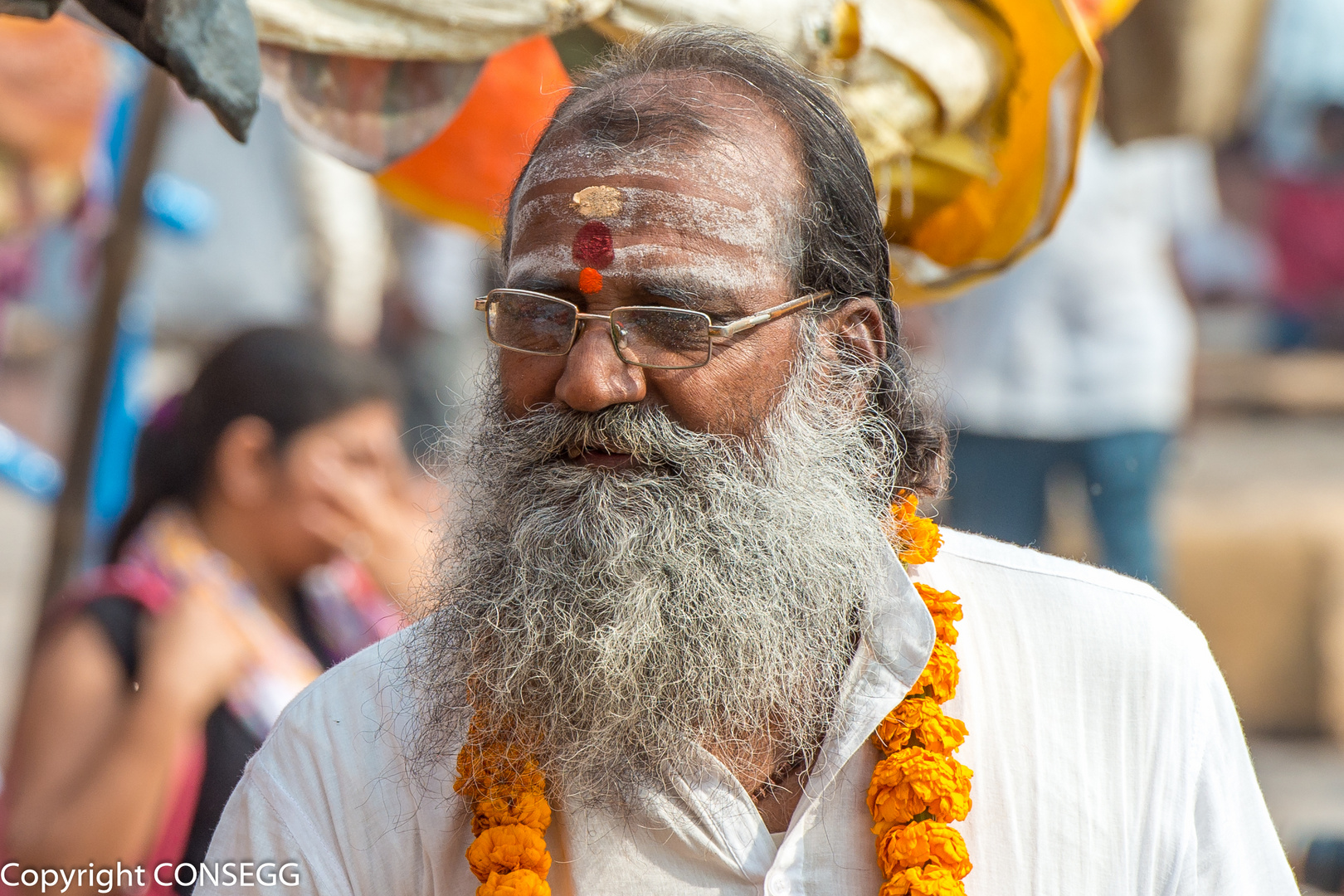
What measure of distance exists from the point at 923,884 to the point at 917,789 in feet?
0.38

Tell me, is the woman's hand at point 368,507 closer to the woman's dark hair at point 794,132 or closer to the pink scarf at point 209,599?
the pink scarf at point 209,599

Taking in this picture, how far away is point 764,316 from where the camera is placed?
6.04 feet

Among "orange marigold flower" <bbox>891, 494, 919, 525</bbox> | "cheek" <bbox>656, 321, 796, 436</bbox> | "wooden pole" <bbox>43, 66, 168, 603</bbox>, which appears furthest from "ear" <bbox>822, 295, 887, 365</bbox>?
"wooden pole" <bbox>43, 66, 168, 603</bbox>

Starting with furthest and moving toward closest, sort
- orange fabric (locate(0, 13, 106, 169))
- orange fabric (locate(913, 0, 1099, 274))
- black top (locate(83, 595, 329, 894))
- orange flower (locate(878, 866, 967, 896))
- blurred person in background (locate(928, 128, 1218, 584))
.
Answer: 1. orange fabric (locate(0, 13, 106, 169))
2. blurred person in background (locate(928, 128, 1218, 584))
3. black top (locate(83, 595, 329, 894))
4. orange fabric (locate(913, 0, 1099, 274))
5. orange flower (locate(878, 866, 967, 896))

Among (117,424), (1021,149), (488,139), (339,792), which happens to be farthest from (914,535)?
(117,424)

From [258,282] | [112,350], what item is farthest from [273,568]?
[258,282]

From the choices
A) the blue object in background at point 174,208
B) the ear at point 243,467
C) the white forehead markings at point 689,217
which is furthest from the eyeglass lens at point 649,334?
the blue object in background at point 174,208

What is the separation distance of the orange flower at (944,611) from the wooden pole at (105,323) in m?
2.84

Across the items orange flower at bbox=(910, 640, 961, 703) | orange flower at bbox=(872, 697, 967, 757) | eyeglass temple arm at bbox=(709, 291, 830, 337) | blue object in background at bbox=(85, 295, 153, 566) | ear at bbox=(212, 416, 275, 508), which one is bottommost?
blue object in background at bbox=(85, 295, 153, 566)

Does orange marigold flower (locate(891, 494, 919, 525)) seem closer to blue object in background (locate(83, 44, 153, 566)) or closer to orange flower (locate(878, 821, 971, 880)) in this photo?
orange flower (locate(878, 821, 971, 880))

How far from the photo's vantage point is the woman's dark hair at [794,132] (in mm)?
1873

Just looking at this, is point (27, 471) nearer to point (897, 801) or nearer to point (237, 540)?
point (237, 540)

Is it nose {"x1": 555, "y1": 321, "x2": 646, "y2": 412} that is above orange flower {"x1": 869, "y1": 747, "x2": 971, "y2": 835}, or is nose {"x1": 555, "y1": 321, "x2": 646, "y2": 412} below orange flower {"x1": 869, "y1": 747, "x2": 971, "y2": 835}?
above

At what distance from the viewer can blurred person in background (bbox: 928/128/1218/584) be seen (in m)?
4.47
